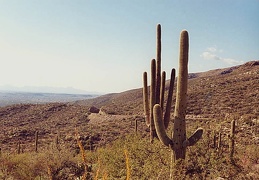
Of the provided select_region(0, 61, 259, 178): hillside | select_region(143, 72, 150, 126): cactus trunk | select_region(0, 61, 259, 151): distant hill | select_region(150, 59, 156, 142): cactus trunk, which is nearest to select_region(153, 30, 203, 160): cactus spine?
select_region(0, 61, 259, 178): hillside

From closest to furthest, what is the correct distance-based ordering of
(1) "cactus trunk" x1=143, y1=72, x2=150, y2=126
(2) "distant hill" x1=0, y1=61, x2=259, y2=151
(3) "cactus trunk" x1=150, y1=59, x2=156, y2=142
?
(3) "cactus trunk" x1=150, y1=59, x2=156, y2=142, (1) "cactus trunk" x1=143, y1=72, x2=150, y2=126, (2) "distant hill" x1=0, y1=61, x2=259, y2=151

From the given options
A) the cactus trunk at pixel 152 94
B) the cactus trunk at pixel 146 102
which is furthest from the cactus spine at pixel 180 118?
the cactus trunk at pixel 146 102

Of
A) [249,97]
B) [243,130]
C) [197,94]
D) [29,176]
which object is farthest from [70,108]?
[29,176]

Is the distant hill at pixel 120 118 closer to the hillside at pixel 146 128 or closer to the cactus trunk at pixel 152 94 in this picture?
the hillside at pixel 146 128

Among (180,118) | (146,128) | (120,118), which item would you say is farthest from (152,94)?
(120,118)

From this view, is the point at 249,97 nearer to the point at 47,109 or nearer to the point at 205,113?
the point at 205,113

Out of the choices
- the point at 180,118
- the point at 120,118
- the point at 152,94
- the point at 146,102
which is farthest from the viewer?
the point at 120,118

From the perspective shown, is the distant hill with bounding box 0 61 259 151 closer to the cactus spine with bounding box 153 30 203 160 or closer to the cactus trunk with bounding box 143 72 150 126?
the cactus trunk with bounding box 143 72 150 126

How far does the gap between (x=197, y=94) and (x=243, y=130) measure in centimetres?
1549

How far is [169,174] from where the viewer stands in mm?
7738

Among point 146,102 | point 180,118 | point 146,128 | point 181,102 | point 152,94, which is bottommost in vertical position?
point 146,128

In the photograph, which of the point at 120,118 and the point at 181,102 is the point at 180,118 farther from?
the point at 120,118

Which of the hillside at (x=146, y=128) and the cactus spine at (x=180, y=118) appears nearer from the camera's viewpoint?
the cactus spine at (x=180, y=118)

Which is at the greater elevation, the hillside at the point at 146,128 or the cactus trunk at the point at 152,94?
the cactus trunk at the point at 152,94
